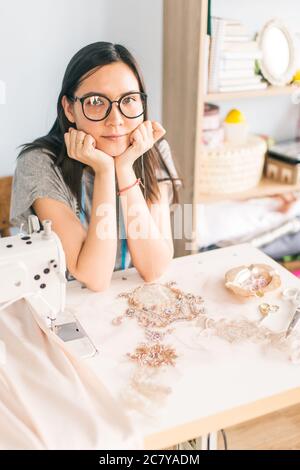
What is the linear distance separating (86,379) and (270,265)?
0.70 meters

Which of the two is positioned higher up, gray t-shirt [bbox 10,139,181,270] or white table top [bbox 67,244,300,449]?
gray t-shirt [bbox 10,139,181,270]

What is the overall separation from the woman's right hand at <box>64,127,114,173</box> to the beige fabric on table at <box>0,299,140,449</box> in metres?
0.46

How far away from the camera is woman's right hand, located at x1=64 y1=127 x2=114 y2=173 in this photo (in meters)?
1.40

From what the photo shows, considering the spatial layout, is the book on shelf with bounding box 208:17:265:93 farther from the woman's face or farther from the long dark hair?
the woman's face

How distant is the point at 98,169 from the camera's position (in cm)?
143

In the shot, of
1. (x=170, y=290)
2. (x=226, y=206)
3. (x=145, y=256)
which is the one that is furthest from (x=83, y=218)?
(x=226, y=206)

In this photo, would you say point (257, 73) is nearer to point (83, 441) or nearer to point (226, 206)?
point (226, 206)

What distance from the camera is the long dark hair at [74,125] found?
145cm

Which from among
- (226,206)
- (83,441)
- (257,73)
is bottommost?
(226,206)

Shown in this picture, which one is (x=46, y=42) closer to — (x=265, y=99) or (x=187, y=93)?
(x=187, y=93)

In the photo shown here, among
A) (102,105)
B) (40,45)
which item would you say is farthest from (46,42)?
(102,105)

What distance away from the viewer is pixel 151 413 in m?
0.99

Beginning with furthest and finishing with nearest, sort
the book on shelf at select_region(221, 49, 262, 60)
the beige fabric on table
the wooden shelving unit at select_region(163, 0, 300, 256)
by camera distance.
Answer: the book on shelf at select_region(221, 49, 262, 60), the wooden shelving unit at select_region(163, 0, 300, 256), the beige fabric on table

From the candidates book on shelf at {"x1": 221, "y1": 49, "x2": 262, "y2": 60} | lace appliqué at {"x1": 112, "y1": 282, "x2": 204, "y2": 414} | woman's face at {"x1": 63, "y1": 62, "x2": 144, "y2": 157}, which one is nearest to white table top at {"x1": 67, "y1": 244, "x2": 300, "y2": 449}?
lace appliqué at {"x1": 112, "y1": 282, "x2": 204, "y2": 414}
